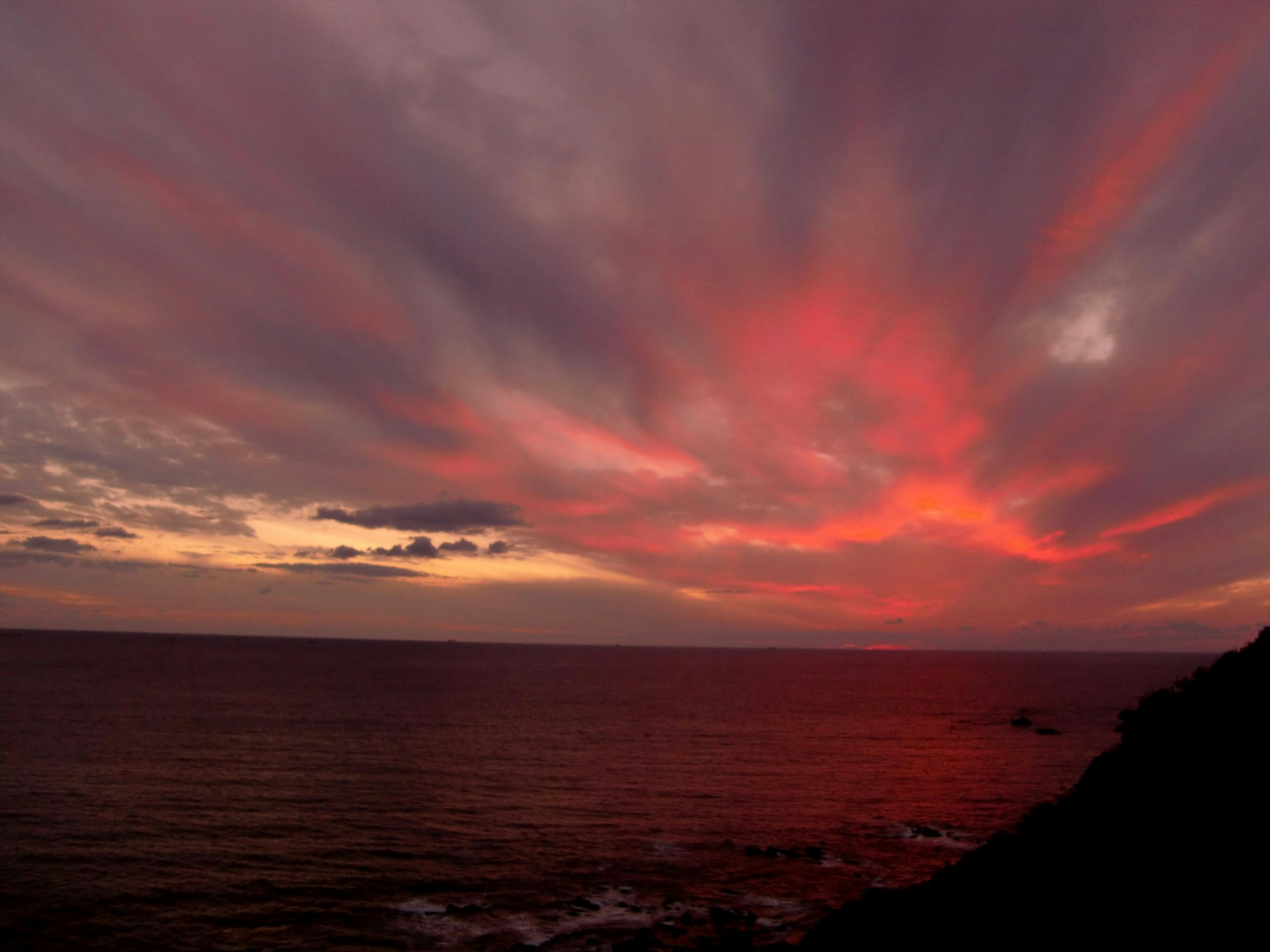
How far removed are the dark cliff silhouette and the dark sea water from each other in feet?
31.4

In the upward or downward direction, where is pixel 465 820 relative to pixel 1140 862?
downward

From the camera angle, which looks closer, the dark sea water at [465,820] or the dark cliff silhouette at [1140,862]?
the dark cliff silhouette at [1140,862]

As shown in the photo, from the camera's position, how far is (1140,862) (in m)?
26.5

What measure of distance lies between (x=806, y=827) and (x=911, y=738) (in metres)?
53.7

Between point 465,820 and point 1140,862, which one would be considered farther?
point 465,820

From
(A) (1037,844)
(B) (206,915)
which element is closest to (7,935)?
(B) (206,915)

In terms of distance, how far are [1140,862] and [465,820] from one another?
1758 inches

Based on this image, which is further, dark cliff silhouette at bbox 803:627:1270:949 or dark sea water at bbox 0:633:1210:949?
dark sea water at bbox 0:633:1210:949

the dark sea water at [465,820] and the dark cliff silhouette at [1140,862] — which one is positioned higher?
the dark cliff silhouette at [1140,862]

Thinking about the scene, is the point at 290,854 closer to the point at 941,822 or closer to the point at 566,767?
the point at 566,767

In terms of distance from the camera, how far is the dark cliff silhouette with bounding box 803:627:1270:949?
75.7ft

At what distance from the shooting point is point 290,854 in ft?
158

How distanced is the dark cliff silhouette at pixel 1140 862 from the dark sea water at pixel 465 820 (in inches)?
377

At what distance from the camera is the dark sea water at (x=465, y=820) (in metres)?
39.0
